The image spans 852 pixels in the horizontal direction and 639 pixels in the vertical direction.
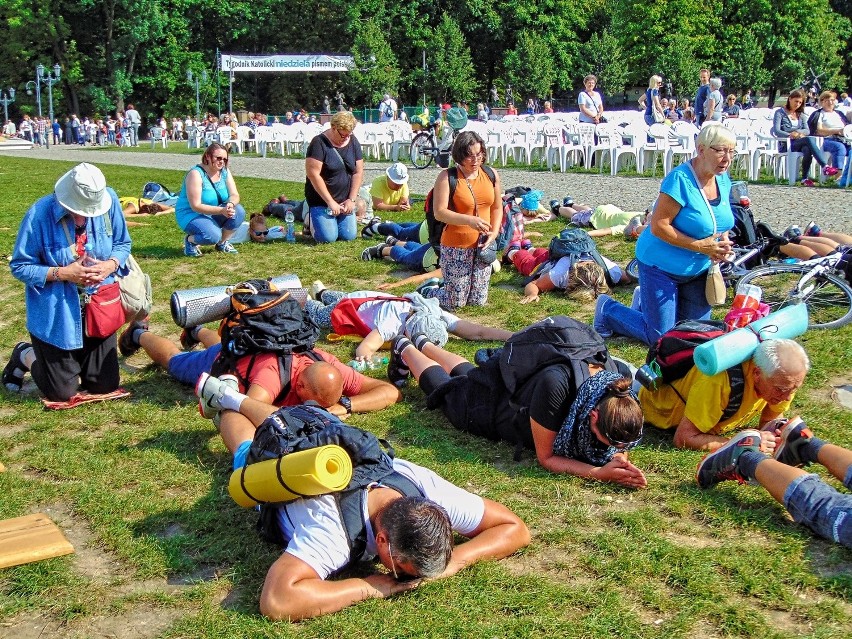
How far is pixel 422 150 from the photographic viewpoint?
Answer: 67.8ft

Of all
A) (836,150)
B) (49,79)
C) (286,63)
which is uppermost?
(286,63)

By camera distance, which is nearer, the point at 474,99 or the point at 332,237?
the point at 332,237

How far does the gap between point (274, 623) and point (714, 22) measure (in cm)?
5040

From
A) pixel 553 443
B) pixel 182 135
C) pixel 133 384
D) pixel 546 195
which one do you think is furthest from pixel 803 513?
pixel 182 135

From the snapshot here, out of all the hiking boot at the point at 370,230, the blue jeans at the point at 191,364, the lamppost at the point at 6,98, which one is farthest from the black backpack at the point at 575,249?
the lamppost at the point at 6,98

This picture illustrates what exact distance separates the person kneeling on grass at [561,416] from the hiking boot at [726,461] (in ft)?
1.00

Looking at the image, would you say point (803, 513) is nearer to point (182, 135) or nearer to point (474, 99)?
point (182, 135)

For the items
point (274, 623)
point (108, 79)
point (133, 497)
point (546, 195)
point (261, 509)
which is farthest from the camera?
point (108, 79)

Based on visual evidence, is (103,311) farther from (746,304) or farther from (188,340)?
(746,304)

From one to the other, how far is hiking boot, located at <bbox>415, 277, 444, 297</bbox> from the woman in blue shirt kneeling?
212 cm

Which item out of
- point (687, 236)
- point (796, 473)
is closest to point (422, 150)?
point (687, 236)

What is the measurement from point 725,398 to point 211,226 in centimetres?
704

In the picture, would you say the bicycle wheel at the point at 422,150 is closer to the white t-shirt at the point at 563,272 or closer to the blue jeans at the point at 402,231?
the blue jeans at the point at 402,231

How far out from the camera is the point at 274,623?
335 centimetres
